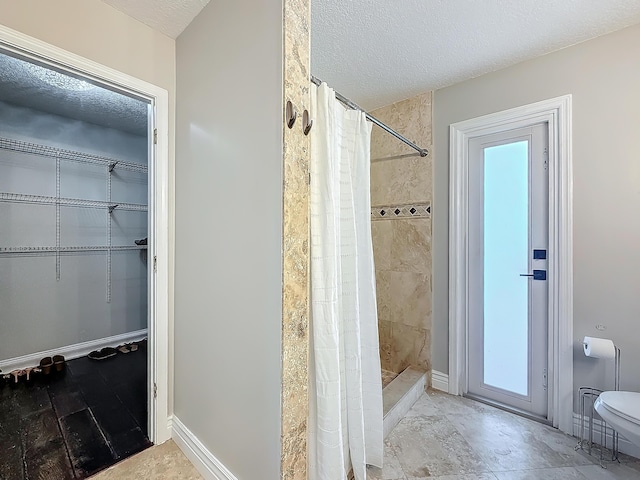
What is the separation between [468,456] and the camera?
157 centimetres

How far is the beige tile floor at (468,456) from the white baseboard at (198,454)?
4cm

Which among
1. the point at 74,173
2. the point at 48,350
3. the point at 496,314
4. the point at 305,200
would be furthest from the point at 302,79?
the point at 48,350

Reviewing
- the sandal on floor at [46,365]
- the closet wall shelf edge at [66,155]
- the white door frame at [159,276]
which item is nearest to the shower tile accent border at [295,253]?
the white door frame at [159,276]

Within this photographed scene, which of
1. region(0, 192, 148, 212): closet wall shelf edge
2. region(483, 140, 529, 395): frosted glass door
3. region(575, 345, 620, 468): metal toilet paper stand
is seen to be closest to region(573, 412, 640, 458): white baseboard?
region(575, 345, 620, 468): metal toilet paper stand

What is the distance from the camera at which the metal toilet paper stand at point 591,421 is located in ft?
5.22

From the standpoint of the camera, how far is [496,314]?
2.09m

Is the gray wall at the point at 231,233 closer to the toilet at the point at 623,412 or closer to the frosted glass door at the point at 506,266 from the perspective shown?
the toilet at the point at 623,412

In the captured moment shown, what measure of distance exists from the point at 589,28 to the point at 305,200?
1.96m

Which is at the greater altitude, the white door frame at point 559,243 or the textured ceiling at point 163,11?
the textured ceiling at point 163,11

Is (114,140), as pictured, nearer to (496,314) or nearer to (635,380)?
(496,314)

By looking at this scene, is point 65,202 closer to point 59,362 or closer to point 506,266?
point 59,362

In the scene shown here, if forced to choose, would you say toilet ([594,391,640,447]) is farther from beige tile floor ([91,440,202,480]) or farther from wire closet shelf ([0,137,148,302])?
wire closet shelf ([0,137,148,302])

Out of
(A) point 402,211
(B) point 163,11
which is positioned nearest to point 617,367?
(A) point 402,211

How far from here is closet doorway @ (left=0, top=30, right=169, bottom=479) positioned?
162cm
